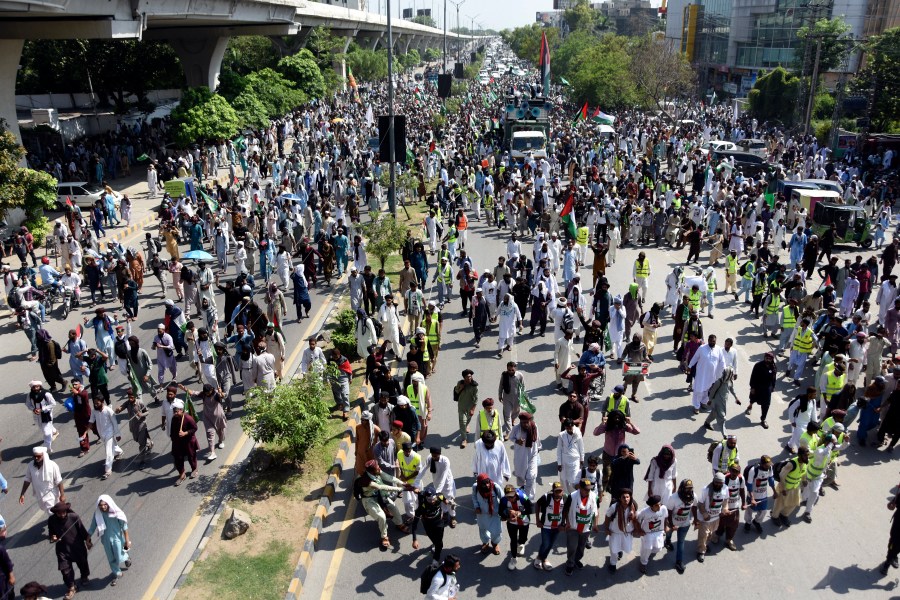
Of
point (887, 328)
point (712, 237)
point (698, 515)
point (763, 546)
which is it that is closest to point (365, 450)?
point (698, 515)

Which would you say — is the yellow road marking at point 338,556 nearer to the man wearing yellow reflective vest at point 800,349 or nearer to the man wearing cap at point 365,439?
the man wearing cap at point 365,439

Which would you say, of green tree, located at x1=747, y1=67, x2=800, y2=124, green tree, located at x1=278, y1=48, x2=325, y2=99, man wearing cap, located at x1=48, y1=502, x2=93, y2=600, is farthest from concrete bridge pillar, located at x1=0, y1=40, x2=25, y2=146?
green tree, located at x1=747, y1=67, x2=800, y2=124

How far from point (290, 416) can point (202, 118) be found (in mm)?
26699

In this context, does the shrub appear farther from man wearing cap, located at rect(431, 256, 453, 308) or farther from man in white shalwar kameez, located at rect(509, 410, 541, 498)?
man wearing cap, located at rect(431, 256, 453, 308)

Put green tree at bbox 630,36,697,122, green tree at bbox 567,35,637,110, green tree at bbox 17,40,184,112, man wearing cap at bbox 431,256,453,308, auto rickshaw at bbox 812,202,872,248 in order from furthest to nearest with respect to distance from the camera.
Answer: green tree at bbox 630,36,697,122, green tree at bbox 567,35,637,110, green tree at bbox 17,40,184,112, auto rickshaw at bbox 812,202,872,248, man wearing cap at bbox 431,256,453,308

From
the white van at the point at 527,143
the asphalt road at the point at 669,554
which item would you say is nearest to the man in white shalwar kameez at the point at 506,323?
the asphalt road at the point at 669,554

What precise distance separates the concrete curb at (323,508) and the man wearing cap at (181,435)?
1874 mm

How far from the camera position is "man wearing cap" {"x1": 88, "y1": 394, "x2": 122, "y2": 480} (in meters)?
9.90

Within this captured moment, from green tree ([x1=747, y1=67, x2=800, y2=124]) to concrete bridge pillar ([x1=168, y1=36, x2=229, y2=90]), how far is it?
109 ft

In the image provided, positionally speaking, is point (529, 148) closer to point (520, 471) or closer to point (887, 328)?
point (887, 328)

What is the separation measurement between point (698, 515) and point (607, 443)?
1.57 meters

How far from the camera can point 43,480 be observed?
8797 millimetres

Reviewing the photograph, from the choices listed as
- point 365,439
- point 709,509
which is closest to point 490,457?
point 365,439

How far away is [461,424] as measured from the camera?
10.7 metres
